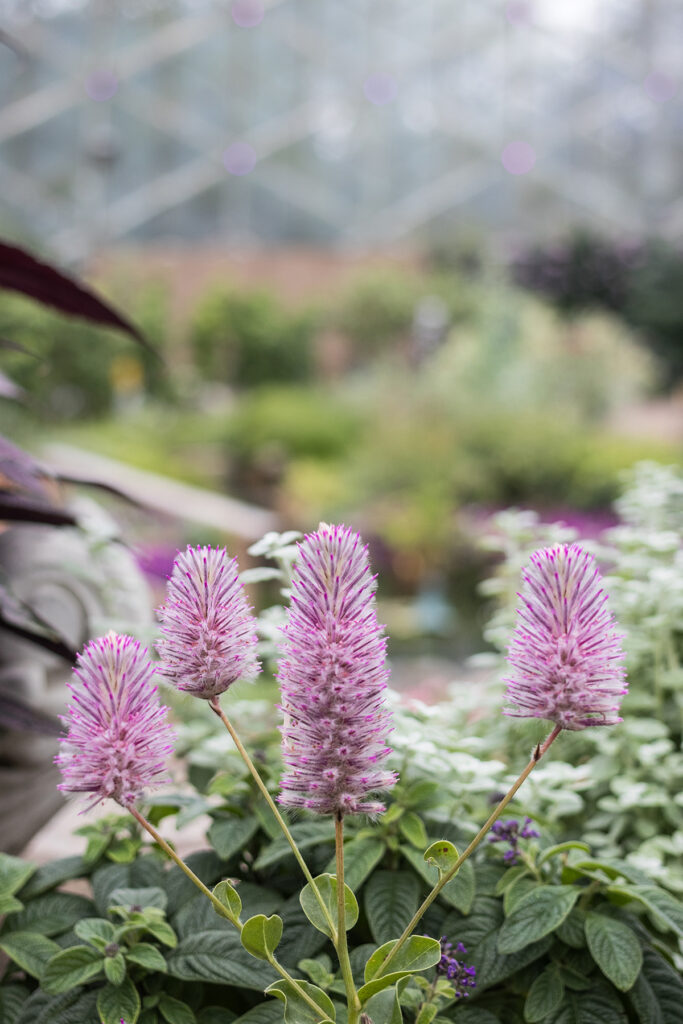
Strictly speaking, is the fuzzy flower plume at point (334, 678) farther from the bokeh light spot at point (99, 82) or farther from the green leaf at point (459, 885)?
the bokeh light spot at point (99, 82)

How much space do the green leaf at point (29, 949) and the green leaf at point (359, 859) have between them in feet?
0.97

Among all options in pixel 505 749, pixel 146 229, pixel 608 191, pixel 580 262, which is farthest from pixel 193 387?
pixel 505 749

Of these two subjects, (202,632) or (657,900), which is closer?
(202,632)

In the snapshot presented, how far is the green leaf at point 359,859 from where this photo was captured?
3.30 feet

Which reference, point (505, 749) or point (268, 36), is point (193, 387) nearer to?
point (268, 36)

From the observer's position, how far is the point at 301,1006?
77cm

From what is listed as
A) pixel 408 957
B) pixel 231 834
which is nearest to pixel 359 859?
pixel 231 834

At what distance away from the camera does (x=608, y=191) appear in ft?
53.6

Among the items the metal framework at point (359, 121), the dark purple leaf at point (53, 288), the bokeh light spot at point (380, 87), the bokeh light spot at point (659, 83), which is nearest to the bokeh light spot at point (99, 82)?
the metal framework at point (359, 121)

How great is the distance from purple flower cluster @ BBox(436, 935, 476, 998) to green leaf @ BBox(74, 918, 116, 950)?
0.31 m

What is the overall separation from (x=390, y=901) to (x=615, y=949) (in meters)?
0.22

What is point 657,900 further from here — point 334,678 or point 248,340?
point 248,340

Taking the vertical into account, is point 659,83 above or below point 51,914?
above

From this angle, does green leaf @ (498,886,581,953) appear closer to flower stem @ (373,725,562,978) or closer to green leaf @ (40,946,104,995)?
flower stem @ (373,725,562,978)
